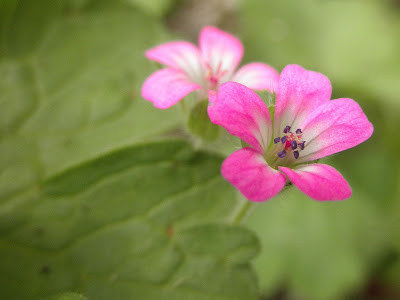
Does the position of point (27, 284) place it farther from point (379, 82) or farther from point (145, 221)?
point (379, 82)

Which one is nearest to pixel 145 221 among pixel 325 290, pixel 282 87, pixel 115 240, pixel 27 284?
pixel 115 240

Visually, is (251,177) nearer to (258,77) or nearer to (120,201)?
(258,77)

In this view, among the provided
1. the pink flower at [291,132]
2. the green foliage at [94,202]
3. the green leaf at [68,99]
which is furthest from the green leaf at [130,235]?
the pink flower at [291,132]

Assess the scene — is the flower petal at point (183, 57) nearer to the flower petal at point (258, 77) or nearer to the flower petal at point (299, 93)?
the flower petal at point (258, 77)

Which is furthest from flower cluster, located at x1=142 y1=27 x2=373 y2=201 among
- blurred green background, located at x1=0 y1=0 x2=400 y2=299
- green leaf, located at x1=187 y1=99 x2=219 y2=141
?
blurred green background, located at x1=0 y1=0 x2=400 y2=299

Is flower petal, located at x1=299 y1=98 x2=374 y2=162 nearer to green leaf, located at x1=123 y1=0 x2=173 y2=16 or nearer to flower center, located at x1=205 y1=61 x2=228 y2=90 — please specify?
flower center, located at x1=205 y1=61 x2=228 y2=90

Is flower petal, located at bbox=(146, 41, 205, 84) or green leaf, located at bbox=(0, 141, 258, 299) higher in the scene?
flower petal, located at bbox=(146, 41, 205, 84)
